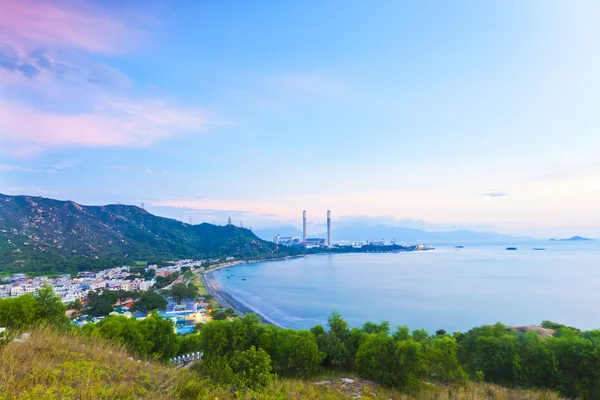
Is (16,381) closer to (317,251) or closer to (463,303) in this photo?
(463,303)

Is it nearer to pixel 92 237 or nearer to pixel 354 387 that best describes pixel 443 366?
pixel 354 387

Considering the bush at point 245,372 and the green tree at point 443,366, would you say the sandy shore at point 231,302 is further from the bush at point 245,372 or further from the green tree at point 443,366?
the bush at point 245,372

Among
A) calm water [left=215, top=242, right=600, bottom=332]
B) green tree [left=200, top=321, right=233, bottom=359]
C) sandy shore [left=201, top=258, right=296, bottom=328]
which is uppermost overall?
green tree [left=200, top=321, right=233, bottom=359]

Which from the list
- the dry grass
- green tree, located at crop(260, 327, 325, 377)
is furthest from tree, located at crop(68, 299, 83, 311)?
the dry grass

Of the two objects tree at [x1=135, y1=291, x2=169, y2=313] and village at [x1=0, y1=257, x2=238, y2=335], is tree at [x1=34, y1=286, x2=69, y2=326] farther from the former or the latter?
tree at [x1=135, y1=291, x2=169, y2=313]

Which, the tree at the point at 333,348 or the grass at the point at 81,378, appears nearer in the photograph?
the grass at the point at 81,378

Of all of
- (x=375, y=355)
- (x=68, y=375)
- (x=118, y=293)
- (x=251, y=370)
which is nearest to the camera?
(x=68, y=375)

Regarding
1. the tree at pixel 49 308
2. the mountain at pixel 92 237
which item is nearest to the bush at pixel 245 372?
the tree at pixel 49 308

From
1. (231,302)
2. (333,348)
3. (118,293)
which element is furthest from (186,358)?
(118,293)

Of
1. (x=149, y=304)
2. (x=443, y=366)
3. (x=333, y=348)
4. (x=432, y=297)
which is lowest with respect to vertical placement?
(x=432, y=297)
